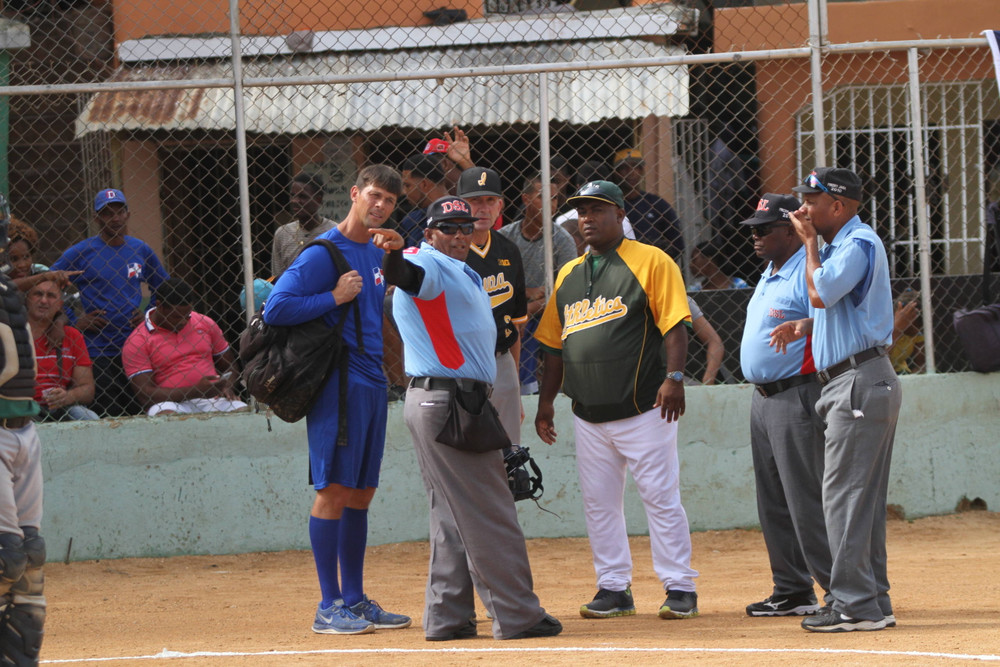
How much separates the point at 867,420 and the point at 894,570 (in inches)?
90.3

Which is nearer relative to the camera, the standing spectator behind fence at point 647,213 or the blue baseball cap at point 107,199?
the blue baseball cap at point 107,199

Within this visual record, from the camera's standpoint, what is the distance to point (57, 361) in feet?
26.8

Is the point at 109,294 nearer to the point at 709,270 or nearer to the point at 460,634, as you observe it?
the point at 460,634

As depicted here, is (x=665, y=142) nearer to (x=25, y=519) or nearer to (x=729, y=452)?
(x=729, y=452)

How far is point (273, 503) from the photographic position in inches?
327

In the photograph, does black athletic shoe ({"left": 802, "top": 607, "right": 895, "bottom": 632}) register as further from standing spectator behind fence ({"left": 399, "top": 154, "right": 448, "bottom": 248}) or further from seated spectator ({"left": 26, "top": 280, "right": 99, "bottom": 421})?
seated spectator ({"left": 26, "top": 280, "right": 99, "bottom": 421})

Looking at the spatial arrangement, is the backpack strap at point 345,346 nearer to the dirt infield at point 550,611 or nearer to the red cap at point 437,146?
the dirt infield at point 550,611

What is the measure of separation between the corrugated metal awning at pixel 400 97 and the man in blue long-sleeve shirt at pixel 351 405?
364cm

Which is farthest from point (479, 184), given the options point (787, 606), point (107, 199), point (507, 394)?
→ point (107, 199)

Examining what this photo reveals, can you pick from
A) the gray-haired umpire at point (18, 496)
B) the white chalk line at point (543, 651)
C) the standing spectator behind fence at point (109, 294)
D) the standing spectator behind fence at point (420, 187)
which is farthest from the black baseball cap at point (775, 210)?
the standing spectator behind fence at point (109, 294)

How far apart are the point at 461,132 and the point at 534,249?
1.02 meters

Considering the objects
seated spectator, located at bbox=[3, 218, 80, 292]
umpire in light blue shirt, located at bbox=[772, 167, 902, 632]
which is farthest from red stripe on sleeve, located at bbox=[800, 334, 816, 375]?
seated spectator, located at bbox=[3, 218, 80, 292]

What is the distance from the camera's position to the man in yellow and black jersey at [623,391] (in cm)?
613

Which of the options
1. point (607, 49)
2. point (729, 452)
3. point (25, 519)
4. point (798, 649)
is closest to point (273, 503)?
point (729, 452)
